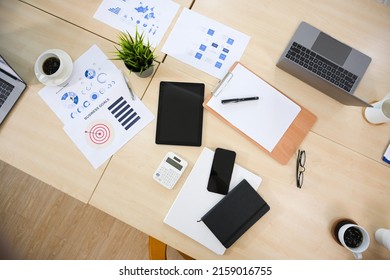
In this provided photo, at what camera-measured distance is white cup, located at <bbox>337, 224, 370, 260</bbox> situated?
0.93 m

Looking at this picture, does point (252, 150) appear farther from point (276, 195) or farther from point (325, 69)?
point (325, 69)

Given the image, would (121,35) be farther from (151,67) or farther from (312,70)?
(312,70)

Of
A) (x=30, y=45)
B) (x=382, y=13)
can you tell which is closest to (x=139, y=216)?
(x=30, y=45)

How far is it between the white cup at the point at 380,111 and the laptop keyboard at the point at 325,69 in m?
0.11

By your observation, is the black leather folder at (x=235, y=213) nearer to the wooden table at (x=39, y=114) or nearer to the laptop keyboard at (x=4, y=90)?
A: the wooden table at (x=39, y=114)

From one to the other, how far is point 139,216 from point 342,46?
3.22ft

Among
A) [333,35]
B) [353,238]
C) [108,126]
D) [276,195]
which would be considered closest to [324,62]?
[333,35]

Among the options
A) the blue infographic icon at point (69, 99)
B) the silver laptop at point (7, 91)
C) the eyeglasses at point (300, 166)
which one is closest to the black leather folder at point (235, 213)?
the eyeglasses at point (300, 166)

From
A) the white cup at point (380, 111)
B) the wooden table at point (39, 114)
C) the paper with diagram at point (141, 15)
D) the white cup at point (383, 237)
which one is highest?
the white cup at point (380, 111)

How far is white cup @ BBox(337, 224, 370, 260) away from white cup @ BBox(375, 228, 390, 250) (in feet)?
0.24

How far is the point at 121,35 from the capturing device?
1088 mm

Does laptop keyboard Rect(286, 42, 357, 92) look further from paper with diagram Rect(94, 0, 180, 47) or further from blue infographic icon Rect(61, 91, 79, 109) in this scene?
blue infographic icon Rect(61, 91, 79, 109)

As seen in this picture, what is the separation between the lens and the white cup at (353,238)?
0.93m

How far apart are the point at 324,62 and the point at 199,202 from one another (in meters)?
0.68
